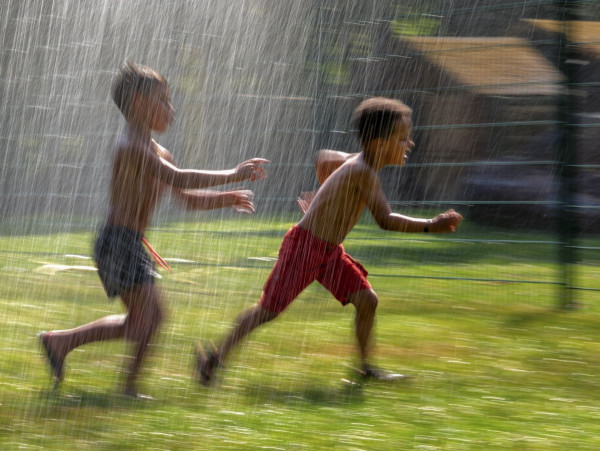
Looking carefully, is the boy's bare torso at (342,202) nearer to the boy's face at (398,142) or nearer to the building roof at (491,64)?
the boy's face at (398,142)

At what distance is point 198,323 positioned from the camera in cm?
597

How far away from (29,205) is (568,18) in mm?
9364

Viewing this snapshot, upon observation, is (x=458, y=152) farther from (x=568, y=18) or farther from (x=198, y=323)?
(x=198, y=323)

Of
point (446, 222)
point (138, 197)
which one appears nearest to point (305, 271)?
point (446, 222)

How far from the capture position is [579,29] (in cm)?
706

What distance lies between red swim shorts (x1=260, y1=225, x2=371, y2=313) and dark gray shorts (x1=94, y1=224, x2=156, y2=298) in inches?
21.4

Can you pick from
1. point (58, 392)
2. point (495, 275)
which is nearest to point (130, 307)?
point (58, 392)

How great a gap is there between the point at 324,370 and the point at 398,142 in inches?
43.7

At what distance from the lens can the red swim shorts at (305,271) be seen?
4.38m

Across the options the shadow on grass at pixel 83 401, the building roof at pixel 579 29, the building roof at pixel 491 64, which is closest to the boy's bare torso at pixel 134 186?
the shadow on grass at pixel 83 401

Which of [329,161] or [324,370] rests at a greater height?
[329,161]

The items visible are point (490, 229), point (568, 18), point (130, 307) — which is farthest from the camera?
point (490, 229)

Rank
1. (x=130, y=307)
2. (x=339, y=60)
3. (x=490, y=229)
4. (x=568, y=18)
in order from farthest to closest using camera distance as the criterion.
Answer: (x=490, y=229), (x=339, y=60), (x=568, y=18), (x=130, y=307)

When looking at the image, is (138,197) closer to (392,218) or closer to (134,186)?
(134,186)
